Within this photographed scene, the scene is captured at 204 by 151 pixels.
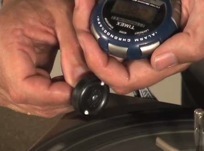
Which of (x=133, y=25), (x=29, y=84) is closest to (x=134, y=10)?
(x=133, y=25)

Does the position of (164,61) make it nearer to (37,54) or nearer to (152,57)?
(152,57)

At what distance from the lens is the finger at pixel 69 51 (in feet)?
1.57

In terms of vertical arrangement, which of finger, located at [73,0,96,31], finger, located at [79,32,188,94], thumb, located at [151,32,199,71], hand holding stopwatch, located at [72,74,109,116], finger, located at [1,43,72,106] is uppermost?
thumb, located at [151,32,199,71]

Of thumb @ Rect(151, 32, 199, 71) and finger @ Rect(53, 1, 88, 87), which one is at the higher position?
thumb @ Rect(151, 32, 199, 71)

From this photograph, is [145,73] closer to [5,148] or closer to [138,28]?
[138,28]

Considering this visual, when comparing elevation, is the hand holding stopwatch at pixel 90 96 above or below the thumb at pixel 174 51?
below

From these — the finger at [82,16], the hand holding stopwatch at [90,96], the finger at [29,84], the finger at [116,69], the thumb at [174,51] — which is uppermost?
the thumb at [174,51]

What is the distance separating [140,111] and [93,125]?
0.05 m

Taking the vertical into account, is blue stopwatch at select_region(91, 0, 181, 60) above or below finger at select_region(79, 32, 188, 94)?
above

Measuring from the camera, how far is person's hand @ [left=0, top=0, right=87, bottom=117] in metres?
0.49

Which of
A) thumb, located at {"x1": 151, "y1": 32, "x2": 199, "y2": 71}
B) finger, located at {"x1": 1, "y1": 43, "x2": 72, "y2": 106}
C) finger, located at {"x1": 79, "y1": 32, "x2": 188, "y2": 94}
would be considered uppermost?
thumb, located at {"x1": 151, "y1": 32, "x2": 199, "y2": 71}

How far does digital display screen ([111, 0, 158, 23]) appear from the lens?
1.43 feet

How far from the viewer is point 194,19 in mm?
425

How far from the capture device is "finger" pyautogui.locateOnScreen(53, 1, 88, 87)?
479mm
